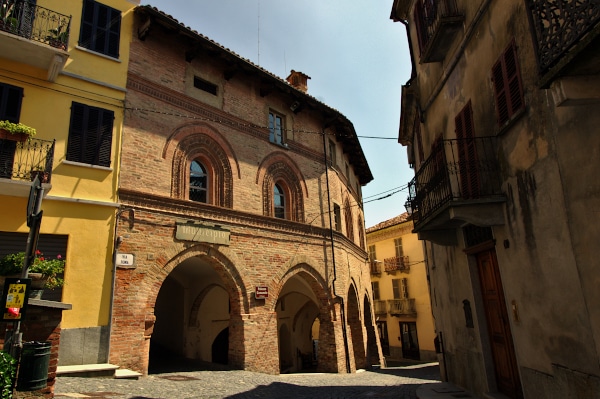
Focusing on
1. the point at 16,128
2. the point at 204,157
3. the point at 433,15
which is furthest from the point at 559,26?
the point at 204,157

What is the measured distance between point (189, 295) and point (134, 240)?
21.5 feet

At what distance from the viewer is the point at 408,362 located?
2894cm

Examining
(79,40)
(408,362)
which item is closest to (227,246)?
(79,40)

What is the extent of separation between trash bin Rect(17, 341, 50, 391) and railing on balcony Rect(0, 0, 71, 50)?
7.84 m

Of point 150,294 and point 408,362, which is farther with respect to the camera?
point 408,362

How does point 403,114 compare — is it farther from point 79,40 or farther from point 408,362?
point 408,362

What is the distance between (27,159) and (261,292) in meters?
7.77

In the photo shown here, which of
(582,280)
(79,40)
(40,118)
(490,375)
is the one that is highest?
(79,40)

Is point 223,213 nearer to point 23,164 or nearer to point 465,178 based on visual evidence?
point 23,164

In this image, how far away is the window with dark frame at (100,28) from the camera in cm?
1157

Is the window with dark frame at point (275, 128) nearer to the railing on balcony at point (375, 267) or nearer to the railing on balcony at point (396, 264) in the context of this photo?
the railing on balcony at point (396, 264)

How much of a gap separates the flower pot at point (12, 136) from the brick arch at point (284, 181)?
24.2ft

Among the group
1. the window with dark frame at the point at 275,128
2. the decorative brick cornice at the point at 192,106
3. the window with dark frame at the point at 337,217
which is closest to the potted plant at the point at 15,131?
the decorative brick cornice at the point at 192,106

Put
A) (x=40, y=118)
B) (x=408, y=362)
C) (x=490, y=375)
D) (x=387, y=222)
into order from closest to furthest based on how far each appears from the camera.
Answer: (x=490, y=375) < (x=40, y=118) < (x=408, y=362) < (x=387, y=222)
